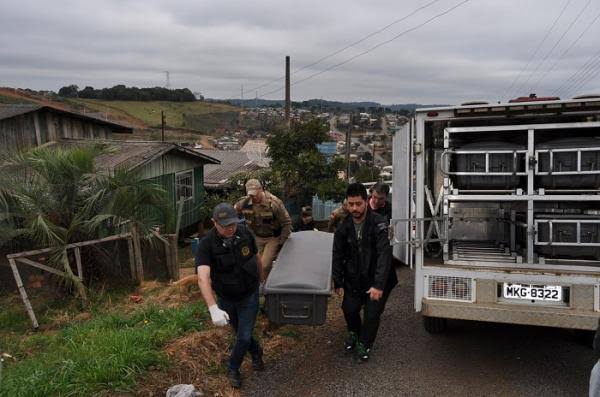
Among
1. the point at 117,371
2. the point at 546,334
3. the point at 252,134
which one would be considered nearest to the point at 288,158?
the point at 546,334

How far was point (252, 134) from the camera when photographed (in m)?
63.3

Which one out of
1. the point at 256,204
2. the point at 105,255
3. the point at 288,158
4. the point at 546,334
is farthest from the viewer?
the point at 288,158

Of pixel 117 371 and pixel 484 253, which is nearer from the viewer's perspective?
pixel 117 371

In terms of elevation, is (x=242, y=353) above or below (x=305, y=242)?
below

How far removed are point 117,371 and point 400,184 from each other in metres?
3.58

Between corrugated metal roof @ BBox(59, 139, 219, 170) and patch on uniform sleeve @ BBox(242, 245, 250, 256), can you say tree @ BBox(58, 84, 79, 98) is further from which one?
patch on uniform sleeve @ BBox(242, 245, 250, 256)

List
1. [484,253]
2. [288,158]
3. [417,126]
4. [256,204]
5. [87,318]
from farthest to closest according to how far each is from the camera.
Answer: [288,158] < [87,318] < [256,204] < [484,253] < [417,126]

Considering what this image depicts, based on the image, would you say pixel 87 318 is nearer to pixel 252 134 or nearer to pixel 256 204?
pixel 256 204

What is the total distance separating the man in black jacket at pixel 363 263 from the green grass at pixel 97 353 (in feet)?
5.30

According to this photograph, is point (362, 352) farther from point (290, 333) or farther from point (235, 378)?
point (235, 378)

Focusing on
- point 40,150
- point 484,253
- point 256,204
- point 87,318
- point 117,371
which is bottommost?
point 87,318

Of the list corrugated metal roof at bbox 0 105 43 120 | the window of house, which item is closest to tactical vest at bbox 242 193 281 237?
corrugated metal roof at bbox 0 105 43 120

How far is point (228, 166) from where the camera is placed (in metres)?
28.5

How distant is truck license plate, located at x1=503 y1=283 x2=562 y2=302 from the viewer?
13.9 feet
